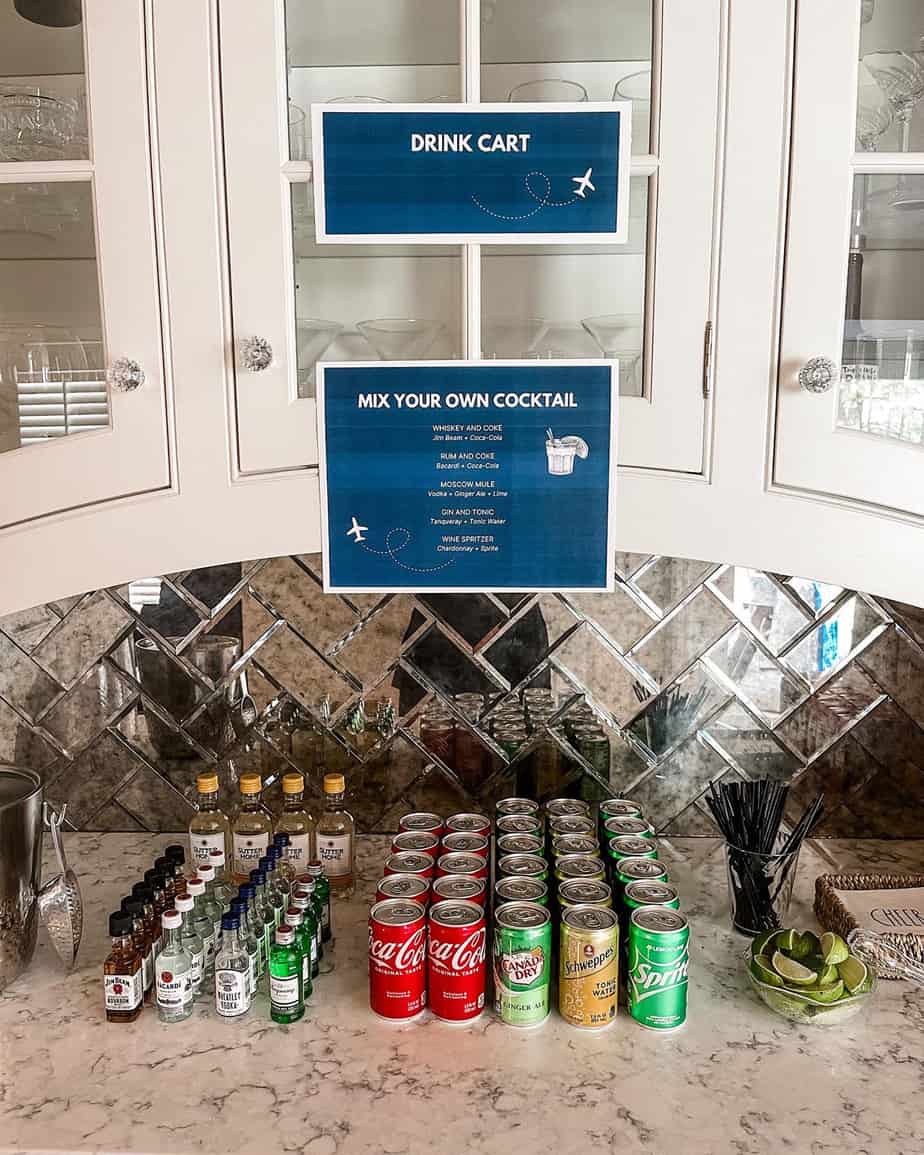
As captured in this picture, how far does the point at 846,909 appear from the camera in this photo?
1.38 metres

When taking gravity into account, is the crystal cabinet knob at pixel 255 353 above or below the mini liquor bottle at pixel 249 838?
above

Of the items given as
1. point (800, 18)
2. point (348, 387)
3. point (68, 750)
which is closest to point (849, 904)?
point (348, 387)

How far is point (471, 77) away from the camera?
118 centimetres

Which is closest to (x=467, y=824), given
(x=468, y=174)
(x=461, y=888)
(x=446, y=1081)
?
(x=461, y=888)

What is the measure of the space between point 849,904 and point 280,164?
1197 mm

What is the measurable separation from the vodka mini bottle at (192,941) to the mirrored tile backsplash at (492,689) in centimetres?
41

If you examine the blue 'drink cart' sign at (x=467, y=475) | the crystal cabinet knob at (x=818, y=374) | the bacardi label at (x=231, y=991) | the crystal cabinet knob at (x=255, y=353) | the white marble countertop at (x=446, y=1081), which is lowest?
the white marble countertop at (x=446, y=1081)

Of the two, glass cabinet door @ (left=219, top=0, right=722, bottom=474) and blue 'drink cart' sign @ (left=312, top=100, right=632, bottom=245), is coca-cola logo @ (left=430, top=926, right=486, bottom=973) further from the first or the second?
blue 'drink cart' sign @ (left=312, top=100, right=632, bottom=245)

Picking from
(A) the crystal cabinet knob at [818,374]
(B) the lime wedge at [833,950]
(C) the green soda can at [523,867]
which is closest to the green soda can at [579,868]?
(C) the green soda can at [523,867]

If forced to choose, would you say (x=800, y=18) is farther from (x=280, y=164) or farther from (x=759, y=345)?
(x=280, y=164)

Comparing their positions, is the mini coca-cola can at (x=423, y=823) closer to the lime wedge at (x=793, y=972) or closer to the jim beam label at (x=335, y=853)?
the jim beam label at (x=335, y=853)

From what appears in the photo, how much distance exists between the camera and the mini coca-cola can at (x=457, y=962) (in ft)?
3.97

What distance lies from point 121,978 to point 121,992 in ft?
0.07

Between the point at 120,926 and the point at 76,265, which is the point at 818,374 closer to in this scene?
the point at 76,265
